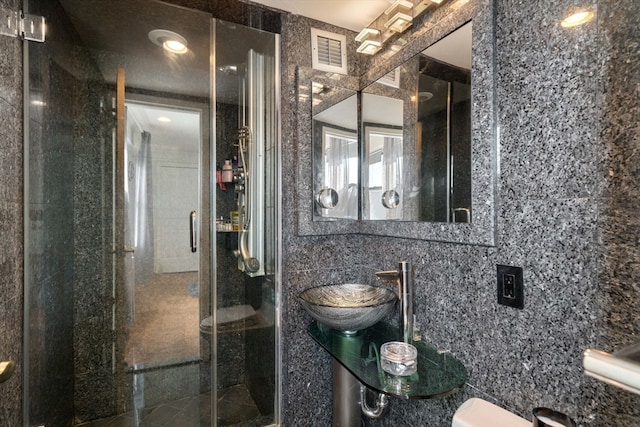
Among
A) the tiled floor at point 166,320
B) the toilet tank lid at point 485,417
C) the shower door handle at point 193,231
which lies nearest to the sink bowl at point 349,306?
the toilet tank lid at point 485,417

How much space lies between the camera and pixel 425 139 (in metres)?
1.41

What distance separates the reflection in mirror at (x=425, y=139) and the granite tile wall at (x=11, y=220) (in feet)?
5.19

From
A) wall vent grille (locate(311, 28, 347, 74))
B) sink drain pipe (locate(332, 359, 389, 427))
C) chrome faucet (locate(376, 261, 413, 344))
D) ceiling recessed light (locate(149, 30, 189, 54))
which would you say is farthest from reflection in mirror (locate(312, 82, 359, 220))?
ceiling recessed light (locate(149, 30, 189, 54))

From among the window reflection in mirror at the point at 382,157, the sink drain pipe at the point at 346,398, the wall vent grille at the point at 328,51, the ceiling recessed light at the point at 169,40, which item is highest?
the ceiling recessed light at the point at 169,40

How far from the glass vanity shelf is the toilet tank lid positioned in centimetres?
7

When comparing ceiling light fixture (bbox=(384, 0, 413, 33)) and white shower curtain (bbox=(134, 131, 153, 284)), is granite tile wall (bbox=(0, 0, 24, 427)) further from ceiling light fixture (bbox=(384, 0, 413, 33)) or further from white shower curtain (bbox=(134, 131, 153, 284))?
ceiling light fixture (bbox=(384, 0, 413, 33))

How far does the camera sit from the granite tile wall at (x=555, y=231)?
0.77 metres

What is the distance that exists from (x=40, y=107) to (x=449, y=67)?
1.88 m

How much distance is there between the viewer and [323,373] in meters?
1.77

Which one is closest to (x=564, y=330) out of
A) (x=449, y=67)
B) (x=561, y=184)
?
(x=561, y=184)

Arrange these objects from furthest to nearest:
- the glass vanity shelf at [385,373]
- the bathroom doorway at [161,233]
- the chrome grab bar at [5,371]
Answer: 1. the bathroom doorway at [161,233]
2. the glass vanity shelf at [385,373]
3. the chrome grab bar at [5,371]

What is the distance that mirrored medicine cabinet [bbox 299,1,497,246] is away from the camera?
1112 mm

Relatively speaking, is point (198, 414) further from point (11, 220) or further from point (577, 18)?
point (577, 18)

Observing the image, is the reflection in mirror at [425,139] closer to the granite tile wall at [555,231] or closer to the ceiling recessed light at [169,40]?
the granite tile wall at [555,231]
